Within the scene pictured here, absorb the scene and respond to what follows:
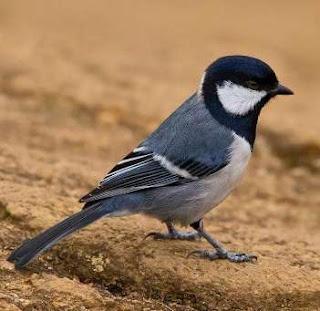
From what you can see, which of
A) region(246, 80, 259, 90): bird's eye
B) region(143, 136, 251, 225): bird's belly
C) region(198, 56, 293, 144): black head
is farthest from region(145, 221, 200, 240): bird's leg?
region(246, 80, 259, 90): bird's eye

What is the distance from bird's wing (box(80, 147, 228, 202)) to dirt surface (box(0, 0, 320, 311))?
1.61 ft

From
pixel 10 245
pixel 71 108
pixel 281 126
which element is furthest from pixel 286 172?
pixel 10 245

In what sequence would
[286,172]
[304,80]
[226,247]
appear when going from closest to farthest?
[226,247], [286,172], [304,80]

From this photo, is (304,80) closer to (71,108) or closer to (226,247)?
(71,108)

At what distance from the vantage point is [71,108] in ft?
30.1

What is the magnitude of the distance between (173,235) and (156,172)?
0.68 meters

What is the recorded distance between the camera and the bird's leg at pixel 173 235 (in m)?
5.91

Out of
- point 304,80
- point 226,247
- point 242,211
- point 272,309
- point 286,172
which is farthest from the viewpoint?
point 304,80

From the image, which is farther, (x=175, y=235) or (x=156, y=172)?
(x=175, y=235)

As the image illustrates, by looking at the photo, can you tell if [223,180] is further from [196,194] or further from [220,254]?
[220,254]


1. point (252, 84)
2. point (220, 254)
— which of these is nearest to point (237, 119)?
point (252, 84)

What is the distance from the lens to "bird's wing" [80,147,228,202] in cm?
550

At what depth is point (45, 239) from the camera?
500 centimetres

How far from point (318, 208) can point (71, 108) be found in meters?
3.08
